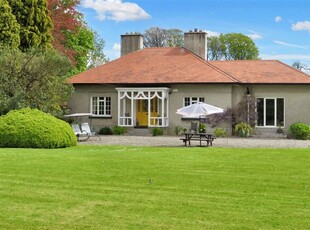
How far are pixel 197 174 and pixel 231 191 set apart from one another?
2.21 metres

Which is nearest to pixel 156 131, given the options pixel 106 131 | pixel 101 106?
pixel 106 131

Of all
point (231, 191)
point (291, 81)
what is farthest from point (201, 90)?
point (231, 191)

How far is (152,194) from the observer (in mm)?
9234

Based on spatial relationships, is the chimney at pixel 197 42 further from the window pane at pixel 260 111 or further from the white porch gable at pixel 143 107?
the window pane at pixel 260 111

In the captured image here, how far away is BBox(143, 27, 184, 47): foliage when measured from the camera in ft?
238

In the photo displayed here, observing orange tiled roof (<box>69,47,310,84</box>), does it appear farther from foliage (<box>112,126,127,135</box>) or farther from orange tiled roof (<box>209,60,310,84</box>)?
foliage (<box>112,126,127,135</box>)

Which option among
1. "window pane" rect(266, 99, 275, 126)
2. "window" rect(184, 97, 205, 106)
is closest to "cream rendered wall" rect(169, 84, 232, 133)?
"window" rect(184, 97, 205, 106)

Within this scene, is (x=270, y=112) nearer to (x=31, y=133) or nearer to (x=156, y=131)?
(x=156, y=131)

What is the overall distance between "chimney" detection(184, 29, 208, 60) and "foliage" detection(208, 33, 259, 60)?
4070 centimetres

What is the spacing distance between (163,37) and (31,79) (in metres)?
48.8

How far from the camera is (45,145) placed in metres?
20.3

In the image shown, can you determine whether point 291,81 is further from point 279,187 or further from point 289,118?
point 279,187

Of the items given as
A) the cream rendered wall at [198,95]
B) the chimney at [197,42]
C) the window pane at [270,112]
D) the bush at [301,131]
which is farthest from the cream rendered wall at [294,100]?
the chimney at [197,42]

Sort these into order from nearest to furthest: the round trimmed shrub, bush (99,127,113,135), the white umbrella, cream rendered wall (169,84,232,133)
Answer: the round trimmed shrub < the white umbrella < cream rendered wall (169,84,232,133) < bush (99,127,113,135)
